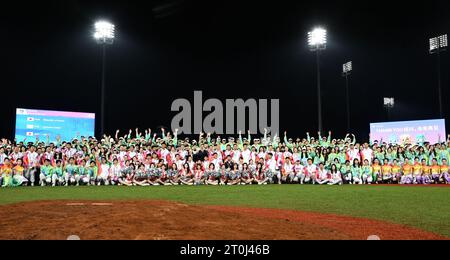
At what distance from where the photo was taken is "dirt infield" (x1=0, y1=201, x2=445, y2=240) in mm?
4035

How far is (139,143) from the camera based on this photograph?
19406 millimetres

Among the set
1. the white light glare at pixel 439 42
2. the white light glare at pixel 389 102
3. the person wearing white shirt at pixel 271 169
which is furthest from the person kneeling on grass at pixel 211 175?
the white light glare at pixel 389 102

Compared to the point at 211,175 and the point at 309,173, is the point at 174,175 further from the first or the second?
the point at 309,173

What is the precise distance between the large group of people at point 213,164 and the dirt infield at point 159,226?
10876mm

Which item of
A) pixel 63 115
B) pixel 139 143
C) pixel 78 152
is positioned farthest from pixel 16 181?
pixel 63 115

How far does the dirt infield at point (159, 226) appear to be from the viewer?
4.04 metres

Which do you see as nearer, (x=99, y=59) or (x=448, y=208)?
(x=448, y=208)

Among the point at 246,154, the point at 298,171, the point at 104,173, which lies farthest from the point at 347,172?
the point at 104,173

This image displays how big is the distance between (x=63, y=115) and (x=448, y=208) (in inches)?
804

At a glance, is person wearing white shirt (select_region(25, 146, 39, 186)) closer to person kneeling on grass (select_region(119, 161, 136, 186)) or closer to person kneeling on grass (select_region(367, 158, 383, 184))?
Answer: person kneeling on grass (select_region(119, 161, 136, 186))

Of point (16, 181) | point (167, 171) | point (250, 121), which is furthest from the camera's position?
point (250, 121)

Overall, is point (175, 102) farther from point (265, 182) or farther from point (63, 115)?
point (265, 182)

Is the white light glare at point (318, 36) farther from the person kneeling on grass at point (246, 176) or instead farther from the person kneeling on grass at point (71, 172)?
the person kneeling on grass at point (71, 172)

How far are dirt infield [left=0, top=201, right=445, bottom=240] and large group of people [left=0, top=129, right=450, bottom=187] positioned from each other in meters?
10.9
